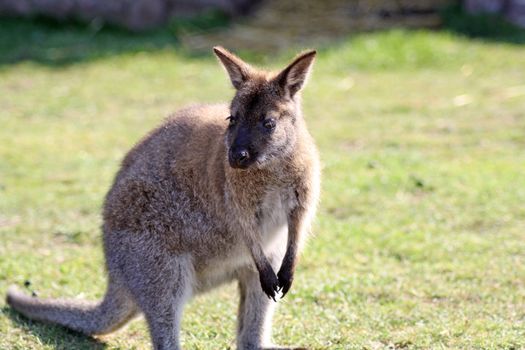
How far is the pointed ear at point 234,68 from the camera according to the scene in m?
4.58

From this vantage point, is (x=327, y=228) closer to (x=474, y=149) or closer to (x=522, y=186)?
(x=522, y=186)

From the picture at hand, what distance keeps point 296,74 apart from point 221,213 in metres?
0.78

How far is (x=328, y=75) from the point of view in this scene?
Answer: 35.9 ft

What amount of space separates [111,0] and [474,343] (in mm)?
9144

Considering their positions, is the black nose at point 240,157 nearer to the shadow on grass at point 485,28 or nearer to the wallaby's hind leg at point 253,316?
the wallaby's hind leg at point 253,316

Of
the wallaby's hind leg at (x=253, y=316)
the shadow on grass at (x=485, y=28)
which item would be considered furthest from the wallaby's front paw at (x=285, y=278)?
the shadow on grass at (x=485, y=28)

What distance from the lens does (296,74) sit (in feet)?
14.9

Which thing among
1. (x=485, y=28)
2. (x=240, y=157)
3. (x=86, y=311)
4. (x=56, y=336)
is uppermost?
(x=240, y=157)

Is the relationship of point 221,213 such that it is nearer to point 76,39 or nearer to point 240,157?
point 240,157

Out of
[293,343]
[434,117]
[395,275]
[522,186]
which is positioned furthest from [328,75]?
[293,343]

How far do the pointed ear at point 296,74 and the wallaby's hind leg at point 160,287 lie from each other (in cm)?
99

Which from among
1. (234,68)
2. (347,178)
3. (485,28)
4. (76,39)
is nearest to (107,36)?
(76,39)

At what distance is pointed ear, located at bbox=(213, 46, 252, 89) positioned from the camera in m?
4.58

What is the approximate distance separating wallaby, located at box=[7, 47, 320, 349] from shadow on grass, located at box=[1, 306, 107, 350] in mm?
74
